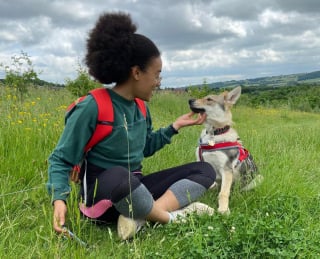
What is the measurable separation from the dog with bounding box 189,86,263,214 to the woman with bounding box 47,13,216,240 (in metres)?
0.56

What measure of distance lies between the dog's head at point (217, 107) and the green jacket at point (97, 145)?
1.17 metres

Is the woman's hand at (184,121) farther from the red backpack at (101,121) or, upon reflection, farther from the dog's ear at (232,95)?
the red backpack at (101,121)

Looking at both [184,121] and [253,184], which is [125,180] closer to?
[184,121]

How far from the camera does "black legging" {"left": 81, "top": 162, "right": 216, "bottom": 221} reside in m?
2.60

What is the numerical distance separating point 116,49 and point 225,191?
1.63 metres

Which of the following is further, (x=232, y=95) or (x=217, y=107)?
(x=232, y=95)

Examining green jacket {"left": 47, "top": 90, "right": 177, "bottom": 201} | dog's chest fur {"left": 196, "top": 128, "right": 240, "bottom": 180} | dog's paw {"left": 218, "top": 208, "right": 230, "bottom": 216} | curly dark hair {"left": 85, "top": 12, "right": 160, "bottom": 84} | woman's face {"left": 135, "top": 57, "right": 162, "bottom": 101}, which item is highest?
curly dark hair {"left": 85, "top": 12, "right": 160, "bottom": 84}

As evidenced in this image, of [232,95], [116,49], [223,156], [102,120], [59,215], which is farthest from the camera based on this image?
[232,95]

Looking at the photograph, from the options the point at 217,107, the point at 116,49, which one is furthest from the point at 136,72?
the point at 217,107

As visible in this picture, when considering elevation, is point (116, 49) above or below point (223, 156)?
above

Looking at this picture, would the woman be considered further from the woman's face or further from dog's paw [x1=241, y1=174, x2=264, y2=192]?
dog's paw [x1=241, y1=174, x2=264, y2=192]

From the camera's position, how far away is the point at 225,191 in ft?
11.7

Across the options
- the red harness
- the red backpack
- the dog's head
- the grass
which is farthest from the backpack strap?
the dog's head

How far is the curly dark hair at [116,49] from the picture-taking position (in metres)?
2.94
